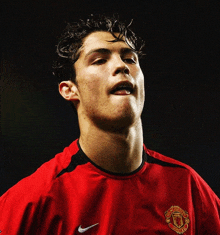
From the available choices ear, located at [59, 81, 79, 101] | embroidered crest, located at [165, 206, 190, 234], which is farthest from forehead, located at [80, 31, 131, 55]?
embroidered crest, located at [165, 206, 190, 234]

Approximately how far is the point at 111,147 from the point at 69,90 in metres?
0.29

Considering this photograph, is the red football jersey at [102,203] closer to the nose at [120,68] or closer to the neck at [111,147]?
the neck at [111,147]

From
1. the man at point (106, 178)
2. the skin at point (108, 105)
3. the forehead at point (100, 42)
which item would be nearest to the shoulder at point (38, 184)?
the man at point (106, 178)

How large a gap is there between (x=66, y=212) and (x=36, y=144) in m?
0.46

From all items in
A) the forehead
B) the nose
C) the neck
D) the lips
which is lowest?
the neck

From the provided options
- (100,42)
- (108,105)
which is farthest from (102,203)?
(100,42)

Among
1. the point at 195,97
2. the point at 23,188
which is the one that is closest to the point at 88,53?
the point at 23,188

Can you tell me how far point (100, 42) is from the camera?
0.88 meters

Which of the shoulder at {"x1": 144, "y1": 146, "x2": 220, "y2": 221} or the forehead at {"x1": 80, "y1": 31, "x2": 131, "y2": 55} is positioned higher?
the forehead at {"x1": 80, "y1": 31, "x2": 131, "y2": 55}

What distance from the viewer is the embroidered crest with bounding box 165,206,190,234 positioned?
31.7 inches

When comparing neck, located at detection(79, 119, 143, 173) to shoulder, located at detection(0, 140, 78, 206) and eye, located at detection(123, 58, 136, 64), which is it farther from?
eye, located at detection(123, 58, 136, 64)

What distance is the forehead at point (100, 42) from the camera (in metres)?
0.88

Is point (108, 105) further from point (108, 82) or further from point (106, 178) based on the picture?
point (106, 178)

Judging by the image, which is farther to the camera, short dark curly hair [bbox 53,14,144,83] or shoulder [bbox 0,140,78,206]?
short dark curly hair [bbox 53,14,144,83]
